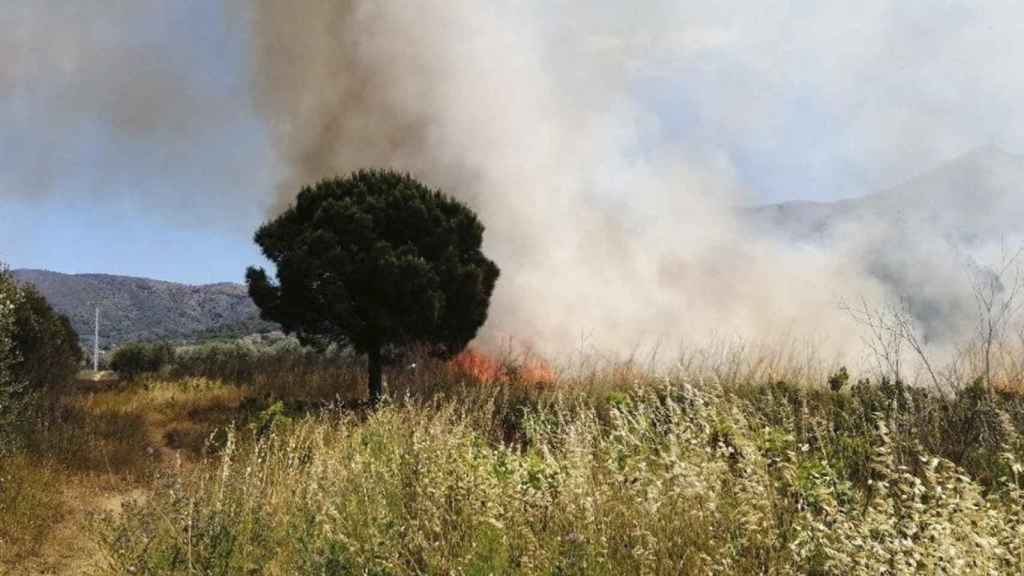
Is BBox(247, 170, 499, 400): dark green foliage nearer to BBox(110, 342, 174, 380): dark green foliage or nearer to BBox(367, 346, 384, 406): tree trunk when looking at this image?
BBox(367, 346, 384, 406): tree trunk

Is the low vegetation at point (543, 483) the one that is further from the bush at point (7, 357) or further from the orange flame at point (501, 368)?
the orange flame at point (501, 368)

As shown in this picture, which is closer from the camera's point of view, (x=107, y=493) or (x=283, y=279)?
(x=107, y=493)

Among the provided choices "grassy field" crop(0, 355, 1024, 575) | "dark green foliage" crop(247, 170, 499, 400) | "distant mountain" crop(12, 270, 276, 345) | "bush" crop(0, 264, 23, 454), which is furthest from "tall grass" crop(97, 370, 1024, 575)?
"distant mountain" crop(12, 270, 276, 345)

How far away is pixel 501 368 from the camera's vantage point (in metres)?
16.2

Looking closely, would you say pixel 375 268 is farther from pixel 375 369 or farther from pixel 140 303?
pixel 140 303

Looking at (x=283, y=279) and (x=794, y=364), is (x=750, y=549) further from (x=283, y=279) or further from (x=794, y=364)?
(x=283, y=279)

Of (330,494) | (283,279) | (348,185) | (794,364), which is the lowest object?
(330,494)

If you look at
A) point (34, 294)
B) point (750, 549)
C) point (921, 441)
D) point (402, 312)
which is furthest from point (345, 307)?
point (750, 549)

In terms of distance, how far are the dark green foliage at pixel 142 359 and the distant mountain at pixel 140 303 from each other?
220ft

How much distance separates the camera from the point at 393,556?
450 cm

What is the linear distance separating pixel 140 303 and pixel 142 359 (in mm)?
92268

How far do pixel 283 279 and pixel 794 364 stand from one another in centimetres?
871

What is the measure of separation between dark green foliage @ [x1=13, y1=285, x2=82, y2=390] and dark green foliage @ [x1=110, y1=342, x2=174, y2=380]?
8.46 m

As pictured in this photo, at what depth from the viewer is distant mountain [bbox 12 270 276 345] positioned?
307 feet
